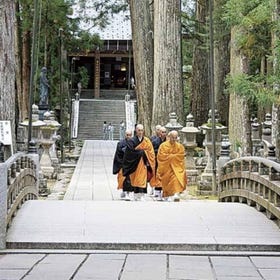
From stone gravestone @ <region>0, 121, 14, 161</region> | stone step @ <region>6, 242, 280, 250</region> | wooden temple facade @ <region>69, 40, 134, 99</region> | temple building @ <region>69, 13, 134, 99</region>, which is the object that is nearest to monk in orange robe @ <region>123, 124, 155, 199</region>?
stone gravestone @ <region>0, 121, 14, 161</region>

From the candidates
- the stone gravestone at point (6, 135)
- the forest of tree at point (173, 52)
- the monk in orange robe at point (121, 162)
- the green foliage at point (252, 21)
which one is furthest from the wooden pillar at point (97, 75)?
the stone gravestone at point (6, 135)

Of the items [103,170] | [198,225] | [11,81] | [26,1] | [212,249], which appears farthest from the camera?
[26,1]

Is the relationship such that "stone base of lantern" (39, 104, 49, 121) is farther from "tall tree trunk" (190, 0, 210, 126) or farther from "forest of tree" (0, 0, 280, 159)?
"tall tree trunk" (190, 0, 210, 126)

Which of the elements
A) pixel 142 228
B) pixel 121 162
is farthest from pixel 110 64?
pixel 142 228

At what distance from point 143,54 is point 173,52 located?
3158mm

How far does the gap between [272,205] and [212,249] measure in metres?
1.45

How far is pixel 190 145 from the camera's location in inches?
704

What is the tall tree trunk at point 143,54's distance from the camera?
22.2 m

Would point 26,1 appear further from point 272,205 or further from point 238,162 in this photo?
point 272,205

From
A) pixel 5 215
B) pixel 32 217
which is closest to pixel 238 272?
pixel 5 215

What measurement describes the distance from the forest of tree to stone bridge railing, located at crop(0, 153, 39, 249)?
1.43 metres

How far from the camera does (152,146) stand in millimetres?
13531

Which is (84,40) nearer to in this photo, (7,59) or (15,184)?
(7,59)

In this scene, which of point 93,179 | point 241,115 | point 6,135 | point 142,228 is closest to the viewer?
point 142,228
